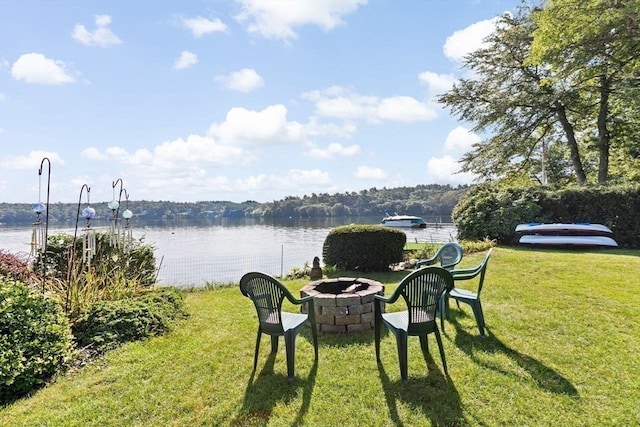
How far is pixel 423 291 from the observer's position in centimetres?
312

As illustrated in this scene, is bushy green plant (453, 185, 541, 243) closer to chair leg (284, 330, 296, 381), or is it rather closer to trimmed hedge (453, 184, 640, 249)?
trimmed hedge (453, 184, 640, 249)

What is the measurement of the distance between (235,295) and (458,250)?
13.9ft

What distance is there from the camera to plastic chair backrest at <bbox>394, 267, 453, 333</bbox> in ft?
9.98

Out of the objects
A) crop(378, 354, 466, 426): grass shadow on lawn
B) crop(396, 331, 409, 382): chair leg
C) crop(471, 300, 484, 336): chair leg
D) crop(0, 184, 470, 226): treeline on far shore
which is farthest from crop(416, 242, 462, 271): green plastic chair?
crop(0, 184, 470, 226): treeline on far shore

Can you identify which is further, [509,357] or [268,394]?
[509,357]

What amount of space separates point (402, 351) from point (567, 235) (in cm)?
1048

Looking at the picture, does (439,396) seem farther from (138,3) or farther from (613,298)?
(138,3)

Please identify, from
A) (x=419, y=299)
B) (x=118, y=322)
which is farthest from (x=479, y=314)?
(x=118, y=322)

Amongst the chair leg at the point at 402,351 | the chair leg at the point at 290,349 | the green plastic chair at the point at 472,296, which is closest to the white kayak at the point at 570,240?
the green plastic chair at the point at 472,296

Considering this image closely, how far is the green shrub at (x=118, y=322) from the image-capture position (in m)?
4.16

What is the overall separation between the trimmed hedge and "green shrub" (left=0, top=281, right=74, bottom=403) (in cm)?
1168

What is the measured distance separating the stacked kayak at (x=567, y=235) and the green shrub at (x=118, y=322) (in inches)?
416

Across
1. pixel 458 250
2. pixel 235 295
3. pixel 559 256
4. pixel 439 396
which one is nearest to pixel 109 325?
pixel 235 295

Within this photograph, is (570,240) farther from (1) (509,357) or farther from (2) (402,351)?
(2) (402,351)
